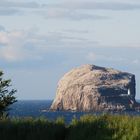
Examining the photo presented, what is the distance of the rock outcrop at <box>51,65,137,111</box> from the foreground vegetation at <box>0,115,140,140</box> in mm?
133712

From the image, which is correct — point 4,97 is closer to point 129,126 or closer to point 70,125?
point 70,125

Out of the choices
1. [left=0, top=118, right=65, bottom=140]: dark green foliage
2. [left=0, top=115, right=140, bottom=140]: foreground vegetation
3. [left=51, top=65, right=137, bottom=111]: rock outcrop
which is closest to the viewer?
[left=0, top=115, right=140, bottom=140]: foreground vegetation

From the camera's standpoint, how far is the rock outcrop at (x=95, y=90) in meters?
167

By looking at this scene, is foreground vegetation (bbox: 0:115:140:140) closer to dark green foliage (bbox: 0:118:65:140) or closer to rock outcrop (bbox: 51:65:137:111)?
dark green foliage (bbox: 0:118:65:140)

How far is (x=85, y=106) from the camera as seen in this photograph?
168125 millimetres

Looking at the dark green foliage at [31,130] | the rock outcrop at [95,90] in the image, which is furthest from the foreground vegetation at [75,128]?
the rock outcrop at [95,90]

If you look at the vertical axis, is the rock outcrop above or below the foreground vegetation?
above

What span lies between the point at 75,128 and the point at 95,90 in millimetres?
140497

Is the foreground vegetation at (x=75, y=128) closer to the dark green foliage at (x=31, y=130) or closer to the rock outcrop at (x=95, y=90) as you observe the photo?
the dark green foliage at (x=31, y=130)

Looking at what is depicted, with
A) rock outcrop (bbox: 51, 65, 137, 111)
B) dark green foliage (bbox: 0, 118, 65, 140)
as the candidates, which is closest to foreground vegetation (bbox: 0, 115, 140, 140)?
dark green foliage (bbox: 0, 118, 65, 140)

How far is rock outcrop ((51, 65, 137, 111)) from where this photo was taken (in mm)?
166750

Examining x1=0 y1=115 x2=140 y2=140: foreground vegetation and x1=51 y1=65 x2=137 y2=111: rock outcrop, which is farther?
x1=51 y1=65 x2=137 y2=111: rock outcrop

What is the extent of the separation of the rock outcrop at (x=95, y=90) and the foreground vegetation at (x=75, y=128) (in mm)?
133712

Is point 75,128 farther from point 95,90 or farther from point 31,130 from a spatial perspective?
point 95,90
